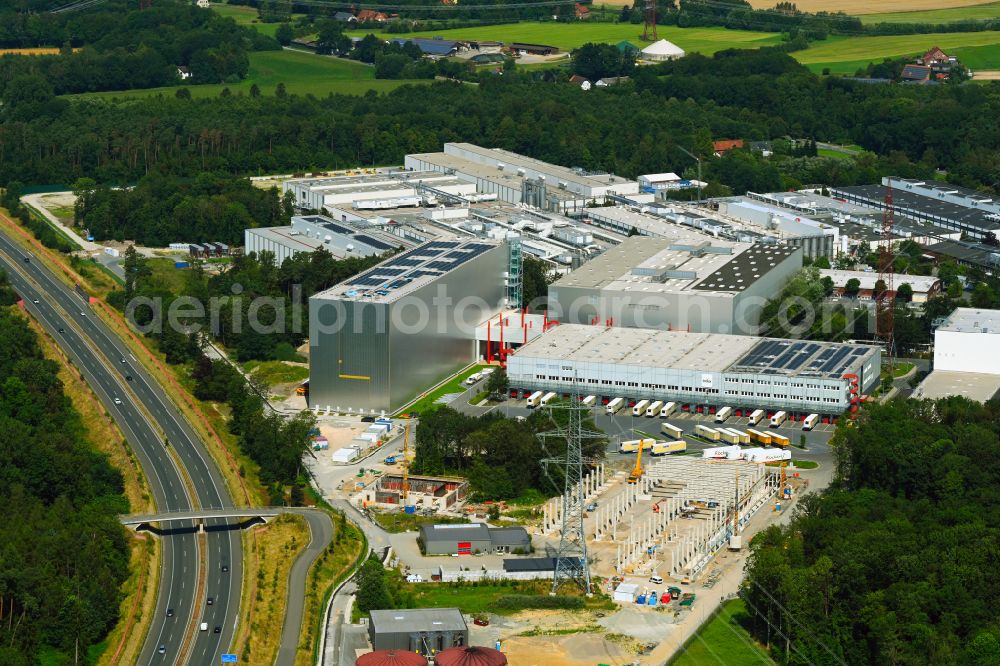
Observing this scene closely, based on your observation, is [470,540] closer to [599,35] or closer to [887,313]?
[887,313]

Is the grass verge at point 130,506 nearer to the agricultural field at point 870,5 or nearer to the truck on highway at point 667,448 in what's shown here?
the truck on highway at point 667,448

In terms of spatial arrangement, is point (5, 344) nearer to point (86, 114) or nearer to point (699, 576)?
point (699, 576)

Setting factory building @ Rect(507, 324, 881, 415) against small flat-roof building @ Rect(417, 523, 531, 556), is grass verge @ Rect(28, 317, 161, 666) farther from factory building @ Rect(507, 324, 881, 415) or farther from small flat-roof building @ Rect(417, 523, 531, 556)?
factory building @ Rect(507, 324, 881, 415)

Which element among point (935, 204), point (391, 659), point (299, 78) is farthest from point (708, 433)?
point (299, 78)

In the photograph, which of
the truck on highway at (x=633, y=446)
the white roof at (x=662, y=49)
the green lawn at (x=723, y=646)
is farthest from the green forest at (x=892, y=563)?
the white roof at (x=662, y=49)

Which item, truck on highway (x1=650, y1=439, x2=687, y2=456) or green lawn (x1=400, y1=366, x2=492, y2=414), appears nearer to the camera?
truck on highway (x1=650, y1=439, x2=687, y2=456)

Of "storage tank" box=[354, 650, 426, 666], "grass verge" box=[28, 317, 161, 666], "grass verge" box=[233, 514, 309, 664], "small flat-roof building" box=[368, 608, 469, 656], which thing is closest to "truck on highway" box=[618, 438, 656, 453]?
"grass verge" box=[233, 514, 309, 664]
